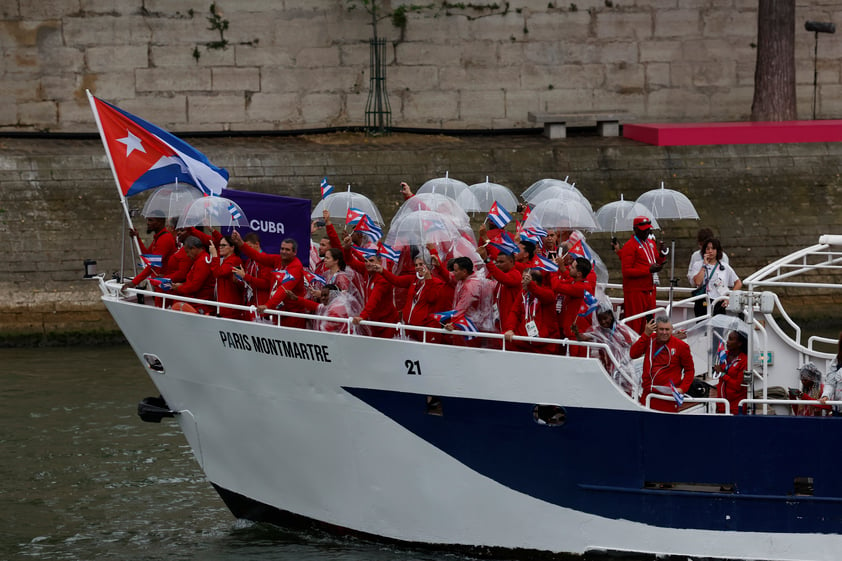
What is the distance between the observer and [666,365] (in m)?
12.0

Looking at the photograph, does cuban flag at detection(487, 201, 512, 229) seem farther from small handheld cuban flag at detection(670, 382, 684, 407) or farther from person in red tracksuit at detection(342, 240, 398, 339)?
small handheld cuban flag at detection(670, 382, 684, 407)

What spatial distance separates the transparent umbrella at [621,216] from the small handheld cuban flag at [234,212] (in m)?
3.91

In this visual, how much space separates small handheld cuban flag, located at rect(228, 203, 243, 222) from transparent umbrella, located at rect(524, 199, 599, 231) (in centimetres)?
262

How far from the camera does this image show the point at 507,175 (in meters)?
25.0

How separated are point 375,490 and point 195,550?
6.70 ft

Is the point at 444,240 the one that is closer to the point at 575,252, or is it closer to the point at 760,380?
the point at 575,252

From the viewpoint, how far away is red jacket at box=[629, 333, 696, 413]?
39.2 feet

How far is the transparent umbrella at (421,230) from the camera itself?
474 inches

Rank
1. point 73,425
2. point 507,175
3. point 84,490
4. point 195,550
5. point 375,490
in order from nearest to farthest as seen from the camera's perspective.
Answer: point 375,490 < point 195,550 < point 84,490 < point 73,425 < point 507,175

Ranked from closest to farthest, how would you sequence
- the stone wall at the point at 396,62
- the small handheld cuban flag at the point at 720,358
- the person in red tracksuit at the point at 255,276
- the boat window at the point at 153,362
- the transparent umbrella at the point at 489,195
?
1. the small handheld cuban flag at the point at 720,358
2. the person in red tracksuit at the point at 255,276
3. the boat window at the point at 153,362
4. the transparent umbrella at the point at 489,195
5. the stone wall at the point at 396,62

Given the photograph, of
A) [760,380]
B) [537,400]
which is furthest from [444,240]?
[760,380]

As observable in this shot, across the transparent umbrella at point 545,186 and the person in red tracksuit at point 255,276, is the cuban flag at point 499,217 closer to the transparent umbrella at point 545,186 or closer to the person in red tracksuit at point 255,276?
the transparent umbrella at point 545,186

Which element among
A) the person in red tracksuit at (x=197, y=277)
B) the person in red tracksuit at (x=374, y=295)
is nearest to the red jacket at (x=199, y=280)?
the person in red tracksuit at (x=197, y=277)

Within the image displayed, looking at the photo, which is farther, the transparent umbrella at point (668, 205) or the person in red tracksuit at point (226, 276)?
the transparent umbrella at point (668, 205)
